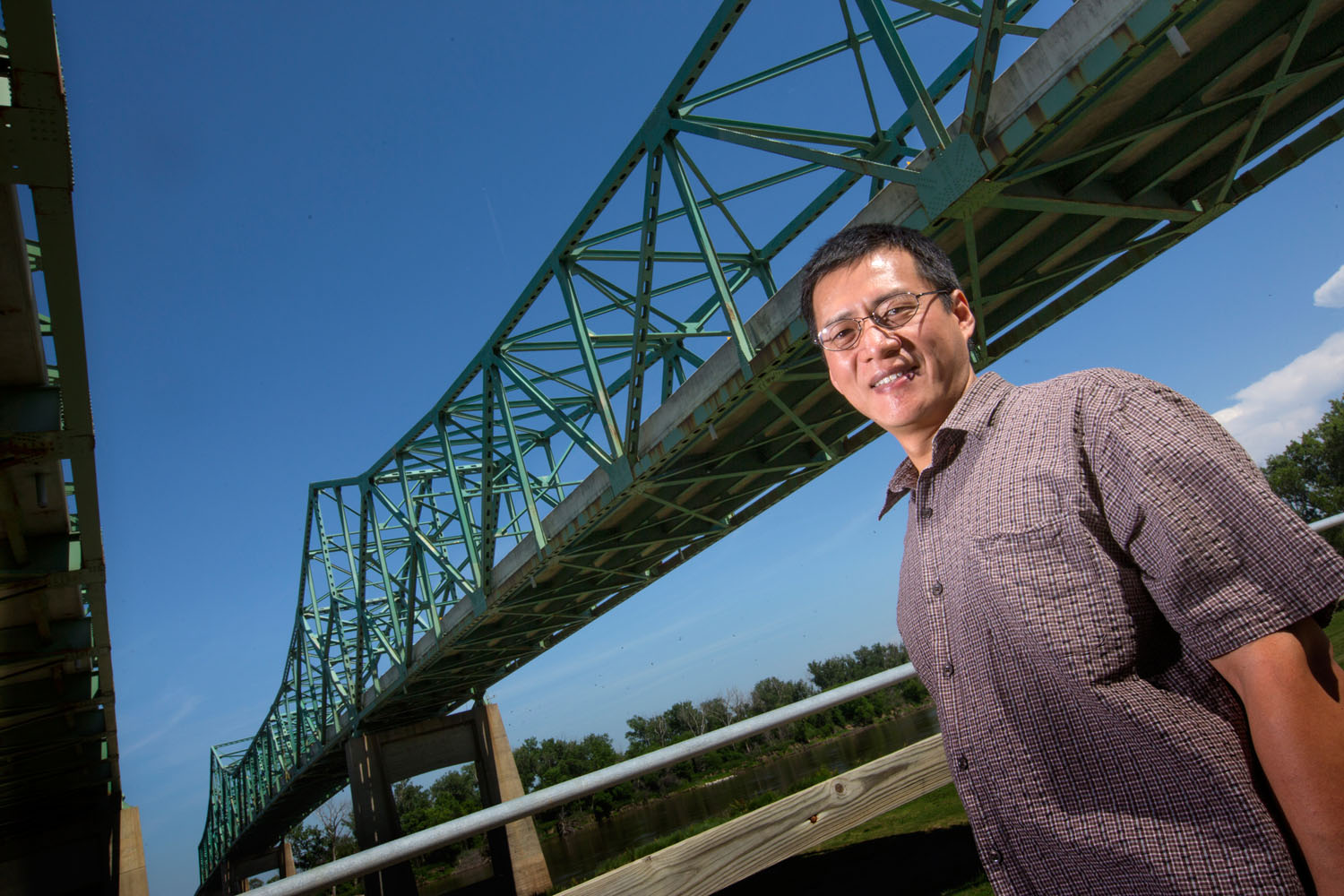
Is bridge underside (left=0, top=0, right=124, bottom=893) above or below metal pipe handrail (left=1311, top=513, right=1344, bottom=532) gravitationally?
above

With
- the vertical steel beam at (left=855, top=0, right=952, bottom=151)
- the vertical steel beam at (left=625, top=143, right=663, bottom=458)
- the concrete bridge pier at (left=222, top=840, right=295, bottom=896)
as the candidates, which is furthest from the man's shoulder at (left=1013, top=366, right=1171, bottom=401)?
the concrete bridge pier at (left=222, top=840, right=295, bottom=896)

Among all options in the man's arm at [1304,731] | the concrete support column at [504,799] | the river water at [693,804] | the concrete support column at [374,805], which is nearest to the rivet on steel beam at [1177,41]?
the man's arm at [1304,731]

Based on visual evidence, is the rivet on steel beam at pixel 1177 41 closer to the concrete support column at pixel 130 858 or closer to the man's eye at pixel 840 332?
the man's eye at pixel 840 332

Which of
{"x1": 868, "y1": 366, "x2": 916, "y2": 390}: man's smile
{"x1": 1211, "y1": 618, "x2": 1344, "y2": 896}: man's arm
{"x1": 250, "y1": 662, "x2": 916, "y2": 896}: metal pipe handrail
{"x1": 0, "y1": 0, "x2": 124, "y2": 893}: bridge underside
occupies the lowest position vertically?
{"x1": 1211, "y1": 618, "x2": 1344, "y2": 896}: man's arm

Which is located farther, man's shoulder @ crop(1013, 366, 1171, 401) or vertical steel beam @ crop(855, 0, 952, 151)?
Result: vertical steel beam @ crop(855, 0, 952, 151)

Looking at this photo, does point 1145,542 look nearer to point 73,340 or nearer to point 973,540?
point 973,540

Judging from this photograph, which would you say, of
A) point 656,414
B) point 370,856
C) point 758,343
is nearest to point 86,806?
point 656,414

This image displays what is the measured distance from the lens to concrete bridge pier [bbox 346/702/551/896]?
80.3 feet

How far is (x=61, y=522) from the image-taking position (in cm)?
930

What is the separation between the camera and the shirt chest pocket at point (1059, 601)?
47.0 inches

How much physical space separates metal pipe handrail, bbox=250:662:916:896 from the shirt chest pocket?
1.19 metres

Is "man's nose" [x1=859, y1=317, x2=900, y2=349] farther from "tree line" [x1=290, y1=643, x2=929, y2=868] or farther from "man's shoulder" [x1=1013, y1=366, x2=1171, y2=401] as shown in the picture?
"tree line" [x1=290, y1=643, x2=929, y2=868]

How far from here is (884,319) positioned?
1.71 m

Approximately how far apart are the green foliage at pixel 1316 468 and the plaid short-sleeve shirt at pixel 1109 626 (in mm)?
66706
